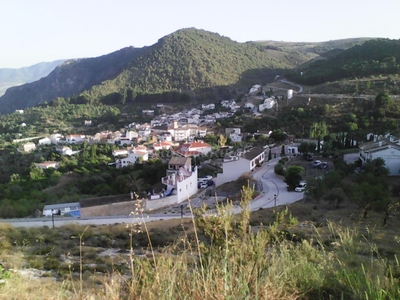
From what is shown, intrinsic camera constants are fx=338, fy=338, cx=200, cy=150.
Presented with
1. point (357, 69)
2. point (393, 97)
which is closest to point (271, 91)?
point (357, 69)

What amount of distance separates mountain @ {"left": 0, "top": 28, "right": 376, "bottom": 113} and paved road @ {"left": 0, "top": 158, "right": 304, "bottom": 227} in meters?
44.6

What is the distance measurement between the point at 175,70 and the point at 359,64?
41504 millimetres

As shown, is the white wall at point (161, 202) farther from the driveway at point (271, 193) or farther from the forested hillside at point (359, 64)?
the forested hillside at point (359, 64)

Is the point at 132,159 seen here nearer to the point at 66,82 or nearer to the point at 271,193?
the point at 271,193

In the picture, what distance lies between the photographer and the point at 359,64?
43281 mm

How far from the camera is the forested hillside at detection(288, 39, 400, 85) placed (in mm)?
40188

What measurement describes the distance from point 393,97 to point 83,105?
167 ft

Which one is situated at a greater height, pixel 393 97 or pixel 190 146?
pixel 393 97

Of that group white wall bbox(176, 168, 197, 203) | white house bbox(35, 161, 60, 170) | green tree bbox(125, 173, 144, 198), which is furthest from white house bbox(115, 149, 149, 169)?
white wall bbox(176, 168, 197, 203)

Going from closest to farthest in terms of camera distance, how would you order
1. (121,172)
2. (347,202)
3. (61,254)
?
(61,254) → (347,202) → (121,172)

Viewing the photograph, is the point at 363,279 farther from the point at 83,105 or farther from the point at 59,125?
the point at 83,105

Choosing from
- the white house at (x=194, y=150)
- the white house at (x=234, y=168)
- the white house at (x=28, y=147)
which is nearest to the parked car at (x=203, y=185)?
the white house at (x=234, y=168)

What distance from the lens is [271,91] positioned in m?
50.7

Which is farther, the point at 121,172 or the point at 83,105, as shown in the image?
the point at 83,105
